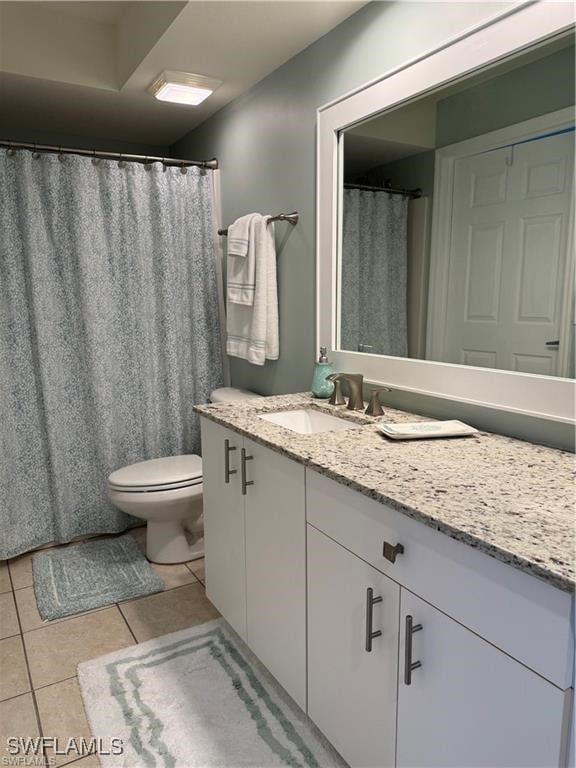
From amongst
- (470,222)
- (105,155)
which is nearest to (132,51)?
(105,155)

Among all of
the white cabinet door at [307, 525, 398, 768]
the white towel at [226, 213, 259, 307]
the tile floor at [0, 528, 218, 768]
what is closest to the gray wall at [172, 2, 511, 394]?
the white towel at [226, 213, 259, 307]

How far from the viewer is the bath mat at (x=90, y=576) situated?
86.9 inches

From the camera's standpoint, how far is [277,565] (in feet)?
5.07

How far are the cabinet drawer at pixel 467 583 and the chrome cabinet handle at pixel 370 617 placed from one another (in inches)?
2.5

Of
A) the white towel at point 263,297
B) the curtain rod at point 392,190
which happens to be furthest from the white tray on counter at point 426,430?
the white towel at point 263,297

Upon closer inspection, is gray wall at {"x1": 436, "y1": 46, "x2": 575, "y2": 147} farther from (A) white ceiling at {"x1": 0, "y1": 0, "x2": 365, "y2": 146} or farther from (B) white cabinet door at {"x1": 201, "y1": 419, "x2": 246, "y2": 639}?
(B) white cabinet door at {"x1": 201, "y1": 419, "x2": 246, "y2": 639}

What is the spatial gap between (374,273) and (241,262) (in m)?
0.79

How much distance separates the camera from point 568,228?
1276mm

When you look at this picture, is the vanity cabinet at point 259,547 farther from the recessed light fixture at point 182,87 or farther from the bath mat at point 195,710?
the recessed light fixture at point 182,87

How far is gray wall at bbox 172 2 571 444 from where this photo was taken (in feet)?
5.24

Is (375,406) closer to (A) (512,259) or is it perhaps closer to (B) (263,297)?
(A) (512,259)

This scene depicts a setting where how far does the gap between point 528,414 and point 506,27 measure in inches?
39.2

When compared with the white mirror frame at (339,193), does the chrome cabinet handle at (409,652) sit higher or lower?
lower

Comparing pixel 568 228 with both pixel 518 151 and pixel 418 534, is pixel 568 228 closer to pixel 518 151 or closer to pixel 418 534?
pixel 518 151
